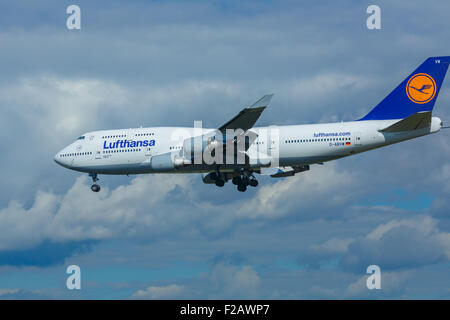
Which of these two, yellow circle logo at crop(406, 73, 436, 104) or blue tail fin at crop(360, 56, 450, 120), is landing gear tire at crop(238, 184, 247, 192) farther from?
yellow circle logo at crop(406, 73, 436, 104)

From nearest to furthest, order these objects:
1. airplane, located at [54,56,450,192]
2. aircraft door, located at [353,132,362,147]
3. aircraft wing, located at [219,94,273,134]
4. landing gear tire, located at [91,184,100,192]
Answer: aircraft wing, located at [219,94,273,134] → airplane, located at [54,56,450,192] → aircraft door, located at [353,132,362,147] → landing gear tire, located at [91,184,100,192]

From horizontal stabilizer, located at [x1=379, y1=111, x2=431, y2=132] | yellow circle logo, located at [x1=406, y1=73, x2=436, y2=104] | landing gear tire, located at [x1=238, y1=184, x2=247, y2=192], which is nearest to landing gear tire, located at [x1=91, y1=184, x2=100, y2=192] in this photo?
landing gear tire, located at [x1=238, y1=184, x2=247, y2=192]

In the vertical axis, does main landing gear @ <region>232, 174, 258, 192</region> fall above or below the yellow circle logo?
below

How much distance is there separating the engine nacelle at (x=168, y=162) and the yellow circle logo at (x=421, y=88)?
1624 cm

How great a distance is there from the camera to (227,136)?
167ft

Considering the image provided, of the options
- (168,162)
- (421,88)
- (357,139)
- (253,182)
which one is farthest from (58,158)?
(421,88)

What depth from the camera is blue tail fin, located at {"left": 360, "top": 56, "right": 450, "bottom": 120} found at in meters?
53.1

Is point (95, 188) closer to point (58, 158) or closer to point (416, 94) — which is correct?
point (58, 158)

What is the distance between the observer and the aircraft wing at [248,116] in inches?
1823

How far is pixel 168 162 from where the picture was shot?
5291 cm

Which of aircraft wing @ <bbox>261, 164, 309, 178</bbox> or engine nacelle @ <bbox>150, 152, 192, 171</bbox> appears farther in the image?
aircraft wing @ <bbox>261, 164, 309, 178</bbox>

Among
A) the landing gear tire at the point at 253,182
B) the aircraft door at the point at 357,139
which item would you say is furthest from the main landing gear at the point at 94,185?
the aircraft door at the point at 357,139
